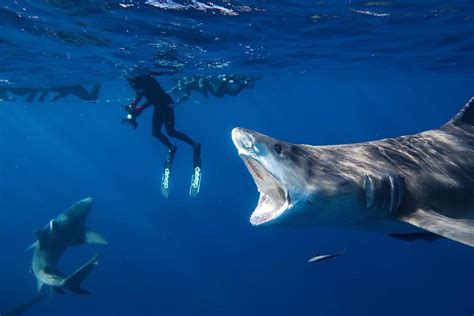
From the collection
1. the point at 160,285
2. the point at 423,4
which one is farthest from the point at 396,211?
the point at 160,285

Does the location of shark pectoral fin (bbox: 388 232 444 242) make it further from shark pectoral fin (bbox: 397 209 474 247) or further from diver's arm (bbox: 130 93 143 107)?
diver's arm (bbox: 130 93 143 107)

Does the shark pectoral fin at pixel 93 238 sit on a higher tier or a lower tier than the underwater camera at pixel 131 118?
lower

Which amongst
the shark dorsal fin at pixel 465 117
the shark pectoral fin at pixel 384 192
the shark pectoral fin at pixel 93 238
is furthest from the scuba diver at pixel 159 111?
the shark pectoral fin at pixel 384 192

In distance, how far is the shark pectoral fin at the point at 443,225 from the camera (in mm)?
3758

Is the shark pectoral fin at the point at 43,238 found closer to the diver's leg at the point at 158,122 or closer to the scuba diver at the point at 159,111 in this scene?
the scuba diver at the point at 159,111

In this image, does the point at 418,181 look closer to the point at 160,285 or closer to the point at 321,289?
the point at 321,289

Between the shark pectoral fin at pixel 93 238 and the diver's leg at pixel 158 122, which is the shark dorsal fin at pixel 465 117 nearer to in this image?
the shark pectoral fin at pixel 93 238

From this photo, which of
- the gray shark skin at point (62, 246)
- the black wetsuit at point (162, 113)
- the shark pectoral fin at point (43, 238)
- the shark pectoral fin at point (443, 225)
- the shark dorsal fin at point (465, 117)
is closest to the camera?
the shark pectoral fin at point (443, 225)

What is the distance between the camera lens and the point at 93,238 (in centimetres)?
1293

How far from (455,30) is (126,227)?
40.3m

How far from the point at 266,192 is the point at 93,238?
9633 mm

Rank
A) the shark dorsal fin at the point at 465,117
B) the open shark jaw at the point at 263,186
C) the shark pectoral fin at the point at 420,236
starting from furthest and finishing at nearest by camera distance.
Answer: the shark dorsal fin at the point at 465,117 < the shark pectoral fin at the point at 420,236 < the open shark jaw at the point at 263,186

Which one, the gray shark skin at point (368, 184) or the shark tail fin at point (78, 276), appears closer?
the gray shark skin at point (368, 184)

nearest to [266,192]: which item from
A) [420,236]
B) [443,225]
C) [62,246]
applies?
[443,225]
